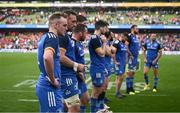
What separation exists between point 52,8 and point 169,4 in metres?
17.3

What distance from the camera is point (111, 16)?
5881cm

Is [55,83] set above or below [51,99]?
above

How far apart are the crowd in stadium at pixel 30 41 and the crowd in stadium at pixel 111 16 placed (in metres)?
2.01

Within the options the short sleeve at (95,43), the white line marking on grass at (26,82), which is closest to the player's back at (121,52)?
the short sleeve at (95,43)

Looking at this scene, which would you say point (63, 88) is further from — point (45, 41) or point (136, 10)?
point (136, 10)

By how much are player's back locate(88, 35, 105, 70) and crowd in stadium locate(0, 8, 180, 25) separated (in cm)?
4457

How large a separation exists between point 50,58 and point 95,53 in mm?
4202

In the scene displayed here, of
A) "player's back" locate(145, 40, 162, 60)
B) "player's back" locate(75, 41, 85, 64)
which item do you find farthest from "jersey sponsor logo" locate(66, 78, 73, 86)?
"player's back" locate(145, 40, 162, 60)

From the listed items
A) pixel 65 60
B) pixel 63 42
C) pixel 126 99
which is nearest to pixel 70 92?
pixel 65 60

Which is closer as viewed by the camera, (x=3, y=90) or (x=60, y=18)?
(x=60, y=18)

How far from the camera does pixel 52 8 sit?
61406 mm

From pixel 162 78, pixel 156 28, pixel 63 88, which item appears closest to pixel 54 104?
pixel 63 88

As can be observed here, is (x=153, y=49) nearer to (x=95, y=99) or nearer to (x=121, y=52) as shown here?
(x=121, y=52)

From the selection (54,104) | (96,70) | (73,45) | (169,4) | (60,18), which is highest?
(60,18)
